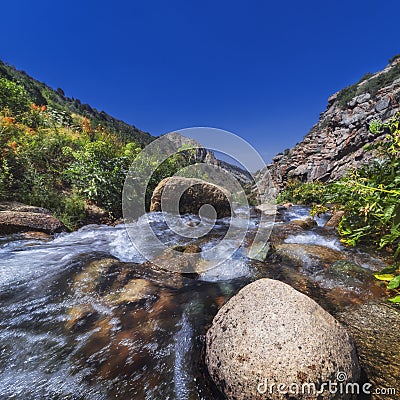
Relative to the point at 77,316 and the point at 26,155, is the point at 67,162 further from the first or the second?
the point at 77,316

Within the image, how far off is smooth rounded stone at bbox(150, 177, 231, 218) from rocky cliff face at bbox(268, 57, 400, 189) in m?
18.8

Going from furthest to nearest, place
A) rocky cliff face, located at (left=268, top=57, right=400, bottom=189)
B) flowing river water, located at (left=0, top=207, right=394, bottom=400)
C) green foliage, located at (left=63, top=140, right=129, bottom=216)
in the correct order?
rocky cliff face, located at (left=268, top=57, right=400, bottom=189)
green foliage, located at (left=63, top=140, right=129, bottom=216)
flowing river water, located at (left=0, top=207, right=394, bottom=400)

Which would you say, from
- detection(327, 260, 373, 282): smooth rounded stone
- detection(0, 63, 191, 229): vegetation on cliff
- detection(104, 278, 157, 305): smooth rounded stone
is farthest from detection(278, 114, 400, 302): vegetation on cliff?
detection(0, 63, 191, 229): vegetation on cliff

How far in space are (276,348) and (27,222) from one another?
22.1 ft

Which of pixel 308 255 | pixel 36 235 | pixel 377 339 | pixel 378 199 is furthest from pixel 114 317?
pixel 36 235

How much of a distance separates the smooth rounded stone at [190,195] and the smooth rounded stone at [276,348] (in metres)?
7.80

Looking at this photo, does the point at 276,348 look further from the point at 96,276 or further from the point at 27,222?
the point at 27,222

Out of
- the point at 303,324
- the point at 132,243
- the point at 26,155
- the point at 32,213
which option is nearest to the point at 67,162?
the point at 26,155

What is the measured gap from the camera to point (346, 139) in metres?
26.6

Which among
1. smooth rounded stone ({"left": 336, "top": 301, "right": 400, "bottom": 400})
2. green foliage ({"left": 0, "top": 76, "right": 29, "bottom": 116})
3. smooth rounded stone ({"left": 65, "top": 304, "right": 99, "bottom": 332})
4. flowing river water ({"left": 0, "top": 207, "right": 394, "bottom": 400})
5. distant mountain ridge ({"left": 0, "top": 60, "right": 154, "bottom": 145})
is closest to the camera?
smooth rounded stone ({"left": 336, "top": 301, "right": 400, "bottom": 400})

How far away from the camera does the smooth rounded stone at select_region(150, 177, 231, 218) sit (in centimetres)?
936

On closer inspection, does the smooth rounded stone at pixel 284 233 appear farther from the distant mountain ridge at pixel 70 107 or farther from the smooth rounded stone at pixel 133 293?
the smooth rounded stone at pixel 133 293

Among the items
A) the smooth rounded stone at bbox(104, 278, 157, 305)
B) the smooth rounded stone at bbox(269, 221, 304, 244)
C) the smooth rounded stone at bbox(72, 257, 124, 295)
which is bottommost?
the smooth rounded stone at bbox(104, 278, 157, 305)

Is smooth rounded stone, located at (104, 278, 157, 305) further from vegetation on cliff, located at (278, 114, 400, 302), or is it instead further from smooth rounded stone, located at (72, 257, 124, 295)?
vegetation on cliff, located at (278, 114, 400, 302)
